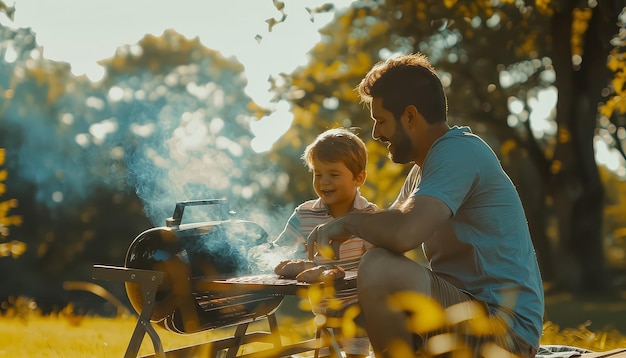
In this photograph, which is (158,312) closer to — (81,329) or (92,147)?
(81,329)

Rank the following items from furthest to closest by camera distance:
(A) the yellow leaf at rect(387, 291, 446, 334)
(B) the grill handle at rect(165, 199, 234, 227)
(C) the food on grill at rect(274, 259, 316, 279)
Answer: (B) the grill handle at rect(165, 199, 234, 227), (C) the food on grill at rect(274, 259, 316, 279), (A) the yellow leaf at rect(387, 291, 446, 334)

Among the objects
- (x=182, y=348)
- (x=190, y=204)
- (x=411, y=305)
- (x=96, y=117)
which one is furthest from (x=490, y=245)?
(x=96, y=117)

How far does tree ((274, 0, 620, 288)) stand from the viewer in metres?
13.5

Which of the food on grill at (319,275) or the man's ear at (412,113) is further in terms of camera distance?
the man's ear at (412,113)

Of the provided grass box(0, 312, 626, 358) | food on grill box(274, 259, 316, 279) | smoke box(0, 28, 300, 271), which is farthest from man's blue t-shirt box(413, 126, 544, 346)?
smoke box(0, 28, 300, 271)

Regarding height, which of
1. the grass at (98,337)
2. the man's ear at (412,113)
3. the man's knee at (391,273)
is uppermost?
the man's ear at (412,113)

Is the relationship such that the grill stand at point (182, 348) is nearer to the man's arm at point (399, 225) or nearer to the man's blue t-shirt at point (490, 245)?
the man's arm at point (399, 225)

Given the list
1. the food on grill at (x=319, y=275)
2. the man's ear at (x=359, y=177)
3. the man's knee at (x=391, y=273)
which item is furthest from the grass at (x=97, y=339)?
the man's knee at (x=391, y=273)

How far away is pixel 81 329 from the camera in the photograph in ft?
25.3

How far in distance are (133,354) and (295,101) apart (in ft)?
38.7

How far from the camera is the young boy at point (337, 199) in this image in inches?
174

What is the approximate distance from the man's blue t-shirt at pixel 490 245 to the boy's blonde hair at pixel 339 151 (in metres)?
1.11

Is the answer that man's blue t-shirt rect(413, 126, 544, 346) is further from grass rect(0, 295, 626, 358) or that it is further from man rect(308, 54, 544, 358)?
grass rect(0, 295, 626, 358)

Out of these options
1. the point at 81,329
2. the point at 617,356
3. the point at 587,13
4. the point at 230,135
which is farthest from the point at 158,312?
the point at 230,135
